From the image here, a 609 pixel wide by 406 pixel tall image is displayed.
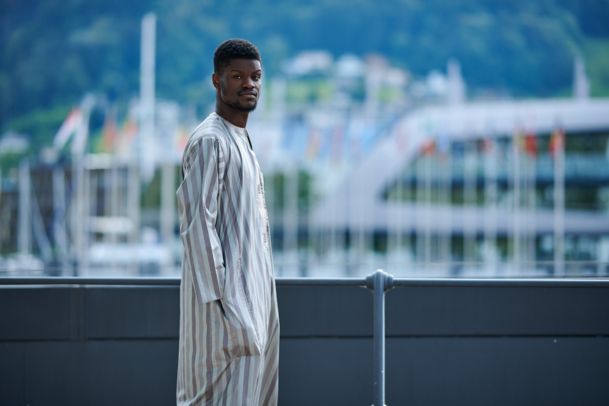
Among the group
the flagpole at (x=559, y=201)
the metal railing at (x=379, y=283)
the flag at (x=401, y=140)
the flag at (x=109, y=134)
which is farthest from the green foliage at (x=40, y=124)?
the metal railing at (x=379, y=283)

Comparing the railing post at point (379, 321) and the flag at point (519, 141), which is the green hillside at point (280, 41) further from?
the railing post at point (379, 321)

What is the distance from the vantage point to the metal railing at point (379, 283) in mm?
3020

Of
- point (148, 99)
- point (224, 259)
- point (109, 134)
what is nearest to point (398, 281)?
point (224, 259)

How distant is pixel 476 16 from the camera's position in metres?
99.2

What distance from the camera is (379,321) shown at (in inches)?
120

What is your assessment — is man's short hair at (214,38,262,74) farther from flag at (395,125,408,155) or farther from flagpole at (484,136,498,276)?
flag at (395,125,408,155)

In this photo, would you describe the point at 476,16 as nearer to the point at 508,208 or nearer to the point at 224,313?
the point at 508,208

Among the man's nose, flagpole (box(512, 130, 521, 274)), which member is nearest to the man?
the man's nose

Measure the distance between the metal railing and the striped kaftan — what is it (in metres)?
0.78

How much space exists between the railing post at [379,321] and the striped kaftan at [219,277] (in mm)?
778

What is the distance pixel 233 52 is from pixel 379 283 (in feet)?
4.30

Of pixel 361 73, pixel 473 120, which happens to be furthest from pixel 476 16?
pixel 473 120

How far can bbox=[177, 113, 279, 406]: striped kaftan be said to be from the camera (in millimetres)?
2213

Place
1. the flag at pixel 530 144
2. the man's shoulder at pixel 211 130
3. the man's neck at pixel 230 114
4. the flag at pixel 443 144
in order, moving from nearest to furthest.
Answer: the man's shoulder at pixel 211 130 → the man's neck at pixel 230 114 → the flag at pixel 530 144 → the flag at pixel 443 144
